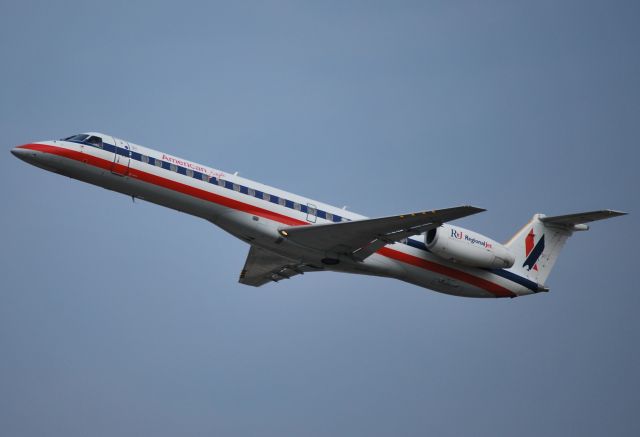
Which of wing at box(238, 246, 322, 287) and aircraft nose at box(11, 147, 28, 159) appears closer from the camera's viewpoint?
aircraft nose at box(11, 147, 28, 159)

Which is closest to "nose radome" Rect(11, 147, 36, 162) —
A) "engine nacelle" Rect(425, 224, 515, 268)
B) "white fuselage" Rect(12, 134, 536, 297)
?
"white fuselage" Rect(12, 134, 536, 297)

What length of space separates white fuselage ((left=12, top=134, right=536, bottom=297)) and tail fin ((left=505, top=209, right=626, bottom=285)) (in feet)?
12.2

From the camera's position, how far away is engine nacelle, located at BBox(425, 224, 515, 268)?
88.8 feet

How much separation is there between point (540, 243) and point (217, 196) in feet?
39.1

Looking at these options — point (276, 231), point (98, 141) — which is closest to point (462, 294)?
point (276, 231)

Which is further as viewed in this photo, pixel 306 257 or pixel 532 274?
pixel 532 274

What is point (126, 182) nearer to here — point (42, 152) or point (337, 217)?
point (42, 152)

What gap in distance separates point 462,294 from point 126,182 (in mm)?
11692

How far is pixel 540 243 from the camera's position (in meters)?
30.1

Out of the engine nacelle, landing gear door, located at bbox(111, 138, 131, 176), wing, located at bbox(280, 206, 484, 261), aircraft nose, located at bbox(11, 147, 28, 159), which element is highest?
the engine nacelle

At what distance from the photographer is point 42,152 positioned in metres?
24.6

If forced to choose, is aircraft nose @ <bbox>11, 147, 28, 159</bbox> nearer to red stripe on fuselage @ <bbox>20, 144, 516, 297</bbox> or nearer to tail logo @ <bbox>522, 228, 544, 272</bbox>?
red stripe on fuselage @ <bbox>20, 144, 516, 297</bbox>

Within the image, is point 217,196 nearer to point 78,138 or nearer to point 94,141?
point 94,141

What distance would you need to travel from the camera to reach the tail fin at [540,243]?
29688 mm
